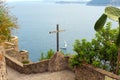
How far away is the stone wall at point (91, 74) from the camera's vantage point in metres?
14.1

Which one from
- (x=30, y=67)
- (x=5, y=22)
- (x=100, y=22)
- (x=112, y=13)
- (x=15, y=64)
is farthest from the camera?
(x=15, y=64)

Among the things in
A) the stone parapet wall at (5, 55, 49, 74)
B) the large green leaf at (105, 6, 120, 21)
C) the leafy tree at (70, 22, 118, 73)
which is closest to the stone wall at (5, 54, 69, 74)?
the stone parapet wall at (5, 55, 49, 74)

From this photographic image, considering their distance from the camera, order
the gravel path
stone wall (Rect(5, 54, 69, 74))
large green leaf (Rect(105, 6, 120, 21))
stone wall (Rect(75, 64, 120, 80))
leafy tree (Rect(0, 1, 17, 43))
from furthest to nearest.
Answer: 1. stone wall (Rect(5, 54, 69, 74))
2. the gravel path
3. leafy tree (Rect(0, 1, 17, 43))
4. stone wall (Rect(75, 64, 120, 80))
5. large green leaf (Rect(105, 6, 120, 21))

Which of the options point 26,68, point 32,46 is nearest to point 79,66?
point 26,68

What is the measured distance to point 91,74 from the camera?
15.4 meters

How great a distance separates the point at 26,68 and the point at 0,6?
15.3 ft

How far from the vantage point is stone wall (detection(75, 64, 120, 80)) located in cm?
1413

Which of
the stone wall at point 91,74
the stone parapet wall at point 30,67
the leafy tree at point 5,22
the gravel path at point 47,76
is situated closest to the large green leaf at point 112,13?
the stone wall at point 91,74

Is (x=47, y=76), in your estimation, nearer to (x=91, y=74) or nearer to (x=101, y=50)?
(x=91, y=74)

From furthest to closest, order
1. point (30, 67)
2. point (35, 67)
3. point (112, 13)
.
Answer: point (30, 67) → point (35, 67) → point (112, 13)

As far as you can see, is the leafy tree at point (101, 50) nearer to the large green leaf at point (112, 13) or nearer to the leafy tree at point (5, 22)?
the leafy tree at point (5, 22)

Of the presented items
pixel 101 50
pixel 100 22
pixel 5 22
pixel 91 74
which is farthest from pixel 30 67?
pixel 100 22

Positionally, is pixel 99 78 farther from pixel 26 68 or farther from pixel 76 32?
pixel 76 32

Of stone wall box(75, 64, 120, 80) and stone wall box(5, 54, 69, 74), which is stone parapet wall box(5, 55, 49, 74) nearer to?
stone wall box(5, 54, 69, 74)
